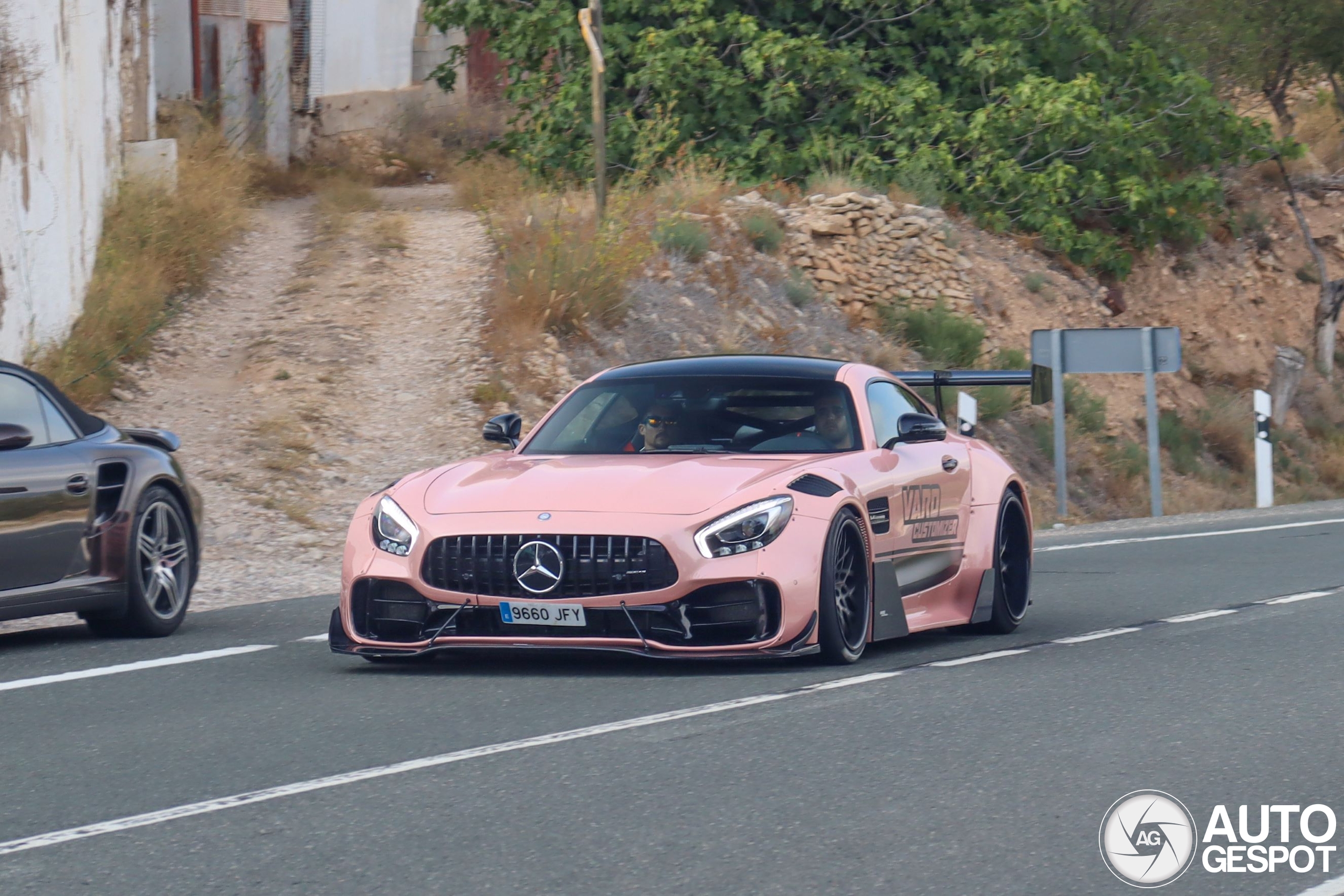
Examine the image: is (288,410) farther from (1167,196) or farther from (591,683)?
(1167,196)

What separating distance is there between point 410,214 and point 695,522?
2112 cm

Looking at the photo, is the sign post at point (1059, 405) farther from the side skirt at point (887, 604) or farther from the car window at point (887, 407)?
the side skirt at point (887, 604)

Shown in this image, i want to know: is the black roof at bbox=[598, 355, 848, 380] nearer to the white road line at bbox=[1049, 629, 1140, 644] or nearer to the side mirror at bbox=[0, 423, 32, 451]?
the white road line at bbox=[1049, 629, 1140, 644]

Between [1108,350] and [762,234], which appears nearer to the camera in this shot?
[1108,350]

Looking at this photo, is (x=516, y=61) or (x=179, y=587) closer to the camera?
(x=179, y=587)

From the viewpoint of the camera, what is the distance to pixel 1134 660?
8.64 metres

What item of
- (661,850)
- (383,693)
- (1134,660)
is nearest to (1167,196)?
(1134,660)

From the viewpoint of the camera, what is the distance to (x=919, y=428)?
28.9 feet

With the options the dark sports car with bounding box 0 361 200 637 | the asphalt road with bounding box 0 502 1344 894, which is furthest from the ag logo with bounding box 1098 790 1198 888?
the dark sports car with bounding box 0 361 200 637

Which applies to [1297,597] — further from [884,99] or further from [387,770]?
[884,99]

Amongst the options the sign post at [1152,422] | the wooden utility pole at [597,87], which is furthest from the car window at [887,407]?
the wooden utility pole at [597,87]

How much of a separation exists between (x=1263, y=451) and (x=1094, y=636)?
14.6 meters

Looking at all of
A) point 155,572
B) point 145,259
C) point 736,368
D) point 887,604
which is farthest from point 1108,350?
point 155,572

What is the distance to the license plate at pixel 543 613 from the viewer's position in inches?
297
